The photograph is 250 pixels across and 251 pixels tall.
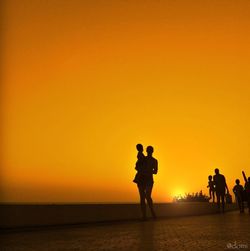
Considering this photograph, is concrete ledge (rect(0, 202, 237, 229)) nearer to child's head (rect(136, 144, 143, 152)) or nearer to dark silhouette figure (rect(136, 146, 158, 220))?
dark silhouette figure (rect(136, 146, 158, 220))

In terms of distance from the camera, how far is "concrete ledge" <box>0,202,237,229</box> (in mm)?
9938

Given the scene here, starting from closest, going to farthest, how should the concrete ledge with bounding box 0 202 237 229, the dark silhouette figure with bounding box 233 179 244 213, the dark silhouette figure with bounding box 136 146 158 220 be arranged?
the concrete ledge with bounding box 0 202 237 229, the dark silhouette figure with bounding box 136 146 158 220, the dark silhouette figure with bounding box 233 179 244 213

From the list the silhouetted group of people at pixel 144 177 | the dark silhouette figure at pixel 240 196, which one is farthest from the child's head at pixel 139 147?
the dark silhouette figure at pixel 240 196

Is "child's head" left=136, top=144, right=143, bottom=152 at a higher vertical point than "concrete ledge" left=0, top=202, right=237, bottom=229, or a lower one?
higher

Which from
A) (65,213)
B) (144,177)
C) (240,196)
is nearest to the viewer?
(65,213)

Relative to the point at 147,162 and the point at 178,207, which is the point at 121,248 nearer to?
the point at 147,162

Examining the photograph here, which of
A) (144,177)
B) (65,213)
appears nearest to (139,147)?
(144,177)

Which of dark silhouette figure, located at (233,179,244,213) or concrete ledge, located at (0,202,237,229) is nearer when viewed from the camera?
concrete ledge, located at (0,202,237,229)

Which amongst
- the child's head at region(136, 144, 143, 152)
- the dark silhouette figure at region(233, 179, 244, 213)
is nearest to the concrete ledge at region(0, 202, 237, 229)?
the child's head at region(136, 144, 143, 152)

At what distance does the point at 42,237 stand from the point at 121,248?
2.22 meters

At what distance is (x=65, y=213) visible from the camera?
11.8m

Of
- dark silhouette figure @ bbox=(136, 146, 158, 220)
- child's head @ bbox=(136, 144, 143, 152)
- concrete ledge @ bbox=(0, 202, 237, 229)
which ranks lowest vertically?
concrete ledge @ bbox=(0, 202, 237, 229)

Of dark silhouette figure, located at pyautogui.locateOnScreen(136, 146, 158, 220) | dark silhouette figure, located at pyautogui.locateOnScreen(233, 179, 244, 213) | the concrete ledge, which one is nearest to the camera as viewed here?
the concrete ledge

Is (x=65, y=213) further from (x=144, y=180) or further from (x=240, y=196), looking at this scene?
(x=240, y=196)
